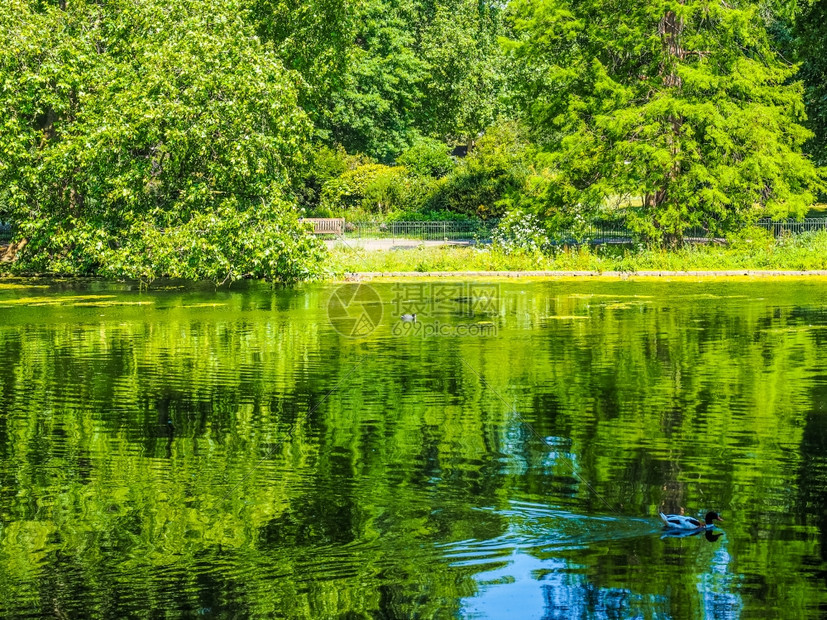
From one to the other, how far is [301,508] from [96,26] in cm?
2879

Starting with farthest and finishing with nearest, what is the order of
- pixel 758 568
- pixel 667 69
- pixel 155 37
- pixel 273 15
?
1. pixel 273 15
2. pixel 667 69
3. pixel 155 37
4. pixel 758 568

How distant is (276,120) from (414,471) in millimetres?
23248

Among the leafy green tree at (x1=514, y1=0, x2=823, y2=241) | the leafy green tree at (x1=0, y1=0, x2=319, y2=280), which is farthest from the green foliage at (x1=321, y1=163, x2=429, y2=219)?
the leafy green tree at (x1=0, y1=0, x2=319, y2=280)

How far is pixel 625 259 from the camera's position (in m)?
38.6

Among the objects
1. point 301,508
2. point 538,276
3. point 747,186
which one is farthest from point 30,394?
point 747,186

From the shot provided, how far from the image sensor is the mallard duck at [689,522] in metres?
9.92

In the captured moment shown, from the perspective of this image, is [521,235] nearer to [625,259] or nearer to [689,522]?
[625,259]

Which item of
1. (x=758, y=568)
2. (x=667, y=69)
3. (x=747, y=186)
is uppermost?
(x=667, y=69)

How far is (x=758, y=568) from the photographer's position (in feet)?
30.1

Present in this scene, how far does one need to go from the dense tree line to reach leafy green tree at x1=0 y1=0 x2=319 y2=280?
0.08 m

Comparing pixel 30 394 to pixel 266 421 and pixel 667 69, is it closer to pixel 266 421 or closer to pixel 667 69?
pixel 266 421

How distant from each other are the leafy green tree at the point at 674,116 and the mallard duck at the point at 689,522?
1171 inches

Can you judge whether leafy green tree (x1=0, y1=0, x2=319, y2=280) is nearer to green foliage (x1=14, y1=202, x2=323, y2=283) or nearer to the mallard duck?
green foliage (x1=14, y1=202, x2=323, y2=283)

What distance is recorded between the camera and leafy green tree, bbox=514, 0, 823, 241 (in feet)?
128
